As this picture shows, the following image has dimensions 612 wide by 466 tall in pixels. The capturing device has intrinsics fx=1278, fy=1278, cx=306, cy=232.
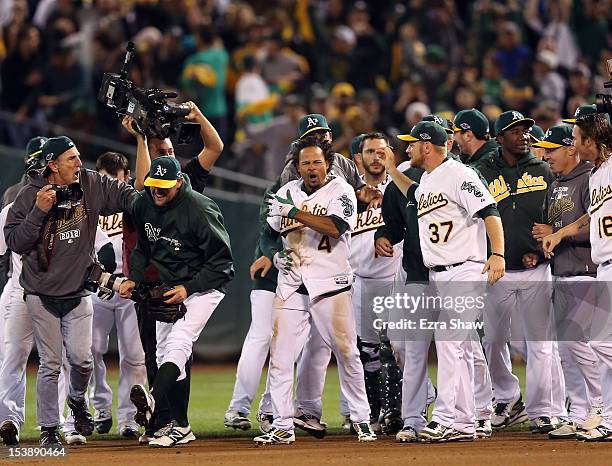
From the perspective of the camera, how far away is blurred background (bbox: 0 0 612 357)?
54.6ft

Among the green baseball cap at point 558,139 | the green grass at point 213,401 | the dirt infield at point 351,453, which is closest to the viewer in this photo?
the dirt infield at point 351,453

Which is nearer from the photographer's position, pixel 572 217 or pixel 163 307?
pixel 163 307

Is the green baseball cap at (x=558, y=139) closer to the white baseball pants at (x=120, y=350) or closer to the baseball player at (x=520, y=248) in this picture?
the baseball player at (x=520, y=248)

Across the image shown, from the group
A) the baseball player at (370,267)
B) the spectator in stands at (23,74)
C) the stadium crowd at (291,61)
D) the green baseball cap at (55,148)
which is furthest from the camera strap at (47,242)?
the spectator in stands at (23,74)

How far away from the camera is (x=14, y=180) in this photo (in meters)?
15.3

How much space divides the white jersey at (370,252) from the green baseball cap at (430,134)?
3.76 ft

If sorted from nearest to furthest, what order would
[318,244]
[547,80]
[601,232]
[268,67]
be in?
[601,232]
[318,244]
[547,80]
[268,67]

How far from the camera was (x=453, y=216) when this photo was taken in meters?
9.27

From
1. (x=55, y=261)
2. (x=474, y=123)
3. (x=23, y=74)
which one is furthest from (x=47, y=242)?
(x=23, y=74)

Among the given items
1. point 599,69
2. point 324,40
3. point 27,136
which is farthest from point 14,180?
point 599,69

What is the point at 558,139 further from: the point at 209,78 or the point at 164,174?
the point at 209,78

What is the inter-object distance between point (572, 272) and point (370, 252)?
1.72m

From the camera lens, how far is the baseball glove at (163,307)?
30.5ft

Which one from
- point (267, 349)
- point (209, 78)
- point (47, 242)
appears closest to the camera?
point (47, 242)
